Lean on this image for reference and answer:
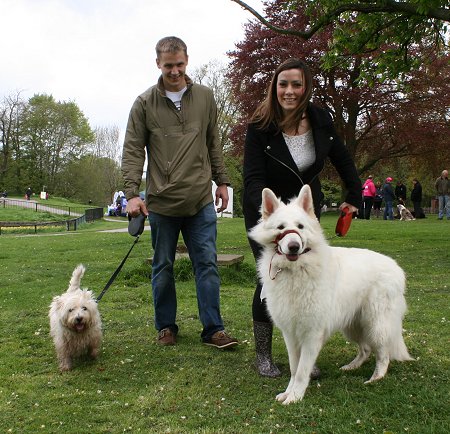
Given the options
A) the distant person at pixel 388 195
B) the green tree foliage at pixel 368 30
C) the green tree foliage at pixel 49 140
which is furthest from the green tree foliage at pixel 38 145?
the green tree foliage at pixel 368 30

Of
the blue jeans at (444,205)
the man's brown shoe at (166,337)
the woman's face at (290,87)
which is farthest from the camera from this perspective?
the blue jeans at (444,205)

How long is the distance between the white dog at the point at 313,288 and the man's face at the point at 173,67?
192 centimetres

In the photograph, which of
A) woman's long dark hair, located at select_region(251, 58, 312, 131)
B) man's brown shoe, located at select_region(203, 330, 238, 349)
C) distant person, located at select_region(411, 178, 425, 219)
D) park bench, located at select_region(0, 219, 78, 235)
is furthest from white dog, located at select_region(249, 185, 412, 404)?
park bench, located at select_region(0, 219, 78, 235)

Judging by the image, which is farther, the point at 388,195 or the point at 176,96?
the point at 388,195

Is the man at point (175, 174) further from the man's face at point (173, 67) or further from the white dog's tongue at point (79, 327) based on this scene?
the white dog's tongue at point (79, 327)

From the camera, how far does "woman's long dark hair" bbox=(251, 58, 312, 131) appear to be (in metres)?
4.07

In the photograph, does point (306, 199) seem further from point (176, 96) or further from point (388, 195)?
point (388, 195)


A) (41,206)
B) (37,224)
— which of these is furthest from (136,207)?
(41,206)

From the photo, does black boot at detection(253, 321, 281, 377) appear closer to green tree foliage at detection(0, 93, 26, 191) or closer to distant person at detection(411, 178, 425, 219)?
distant person at detection(411, 178, 425, 219)

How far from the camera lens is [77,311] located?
4.91 meters

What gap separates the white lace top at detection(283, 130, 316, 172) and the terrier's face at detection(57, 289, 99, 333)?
264 centimetres

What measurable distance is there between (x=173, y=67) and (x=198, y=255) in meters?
1.94

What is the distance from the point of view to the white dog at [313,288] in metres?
3.55

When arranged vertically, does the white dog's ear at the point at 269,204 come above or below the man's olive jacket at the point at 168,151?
below
